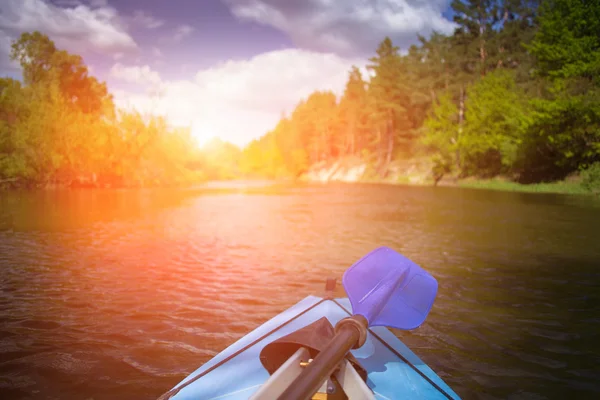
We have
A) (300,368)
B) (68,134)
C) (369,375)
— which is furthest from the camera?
(68,134)

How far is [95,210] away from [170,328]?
1625 cm

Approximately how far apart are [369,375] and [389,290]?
42.0 inches

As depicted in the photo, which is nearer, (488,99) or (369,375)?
(369,375)

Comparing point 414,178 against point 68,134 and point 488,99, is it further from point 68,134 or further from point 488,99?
point 68,134

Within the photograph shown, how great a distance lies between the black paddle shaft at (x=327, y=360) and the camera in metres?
1.84

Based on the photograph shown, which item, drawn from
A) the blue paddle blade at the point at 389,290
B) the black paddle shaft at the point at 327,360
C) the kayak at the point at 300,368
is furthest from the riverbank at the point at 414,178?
the black paddle shaft at the point at 327,360

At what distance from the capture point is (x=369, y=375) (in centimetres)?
272

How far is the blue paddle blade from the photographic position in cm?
337

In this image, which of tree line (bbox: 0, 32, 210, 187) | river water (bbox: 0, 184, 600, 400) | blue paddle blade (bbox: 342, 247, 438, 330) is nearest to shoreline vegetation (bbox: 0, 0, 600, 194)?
tree line (bbox: 0, 32, 210, 187)

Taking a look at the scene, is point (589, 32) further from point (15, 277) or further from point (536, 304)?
point (15, 277)

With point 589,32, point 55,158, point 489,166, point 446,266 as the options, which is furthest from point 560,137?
point 55,158

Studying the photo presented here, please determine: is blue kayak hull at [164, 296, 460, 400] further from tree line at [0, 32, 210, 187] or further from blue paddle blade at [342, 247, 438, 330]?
tree line at [0, 32, 210, 187]

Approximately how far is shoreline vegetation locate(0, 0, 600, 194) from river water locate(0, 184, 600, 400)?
16882mm

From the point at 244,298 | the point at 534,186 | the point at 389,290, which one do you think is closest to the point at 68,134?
the point at 244,298
